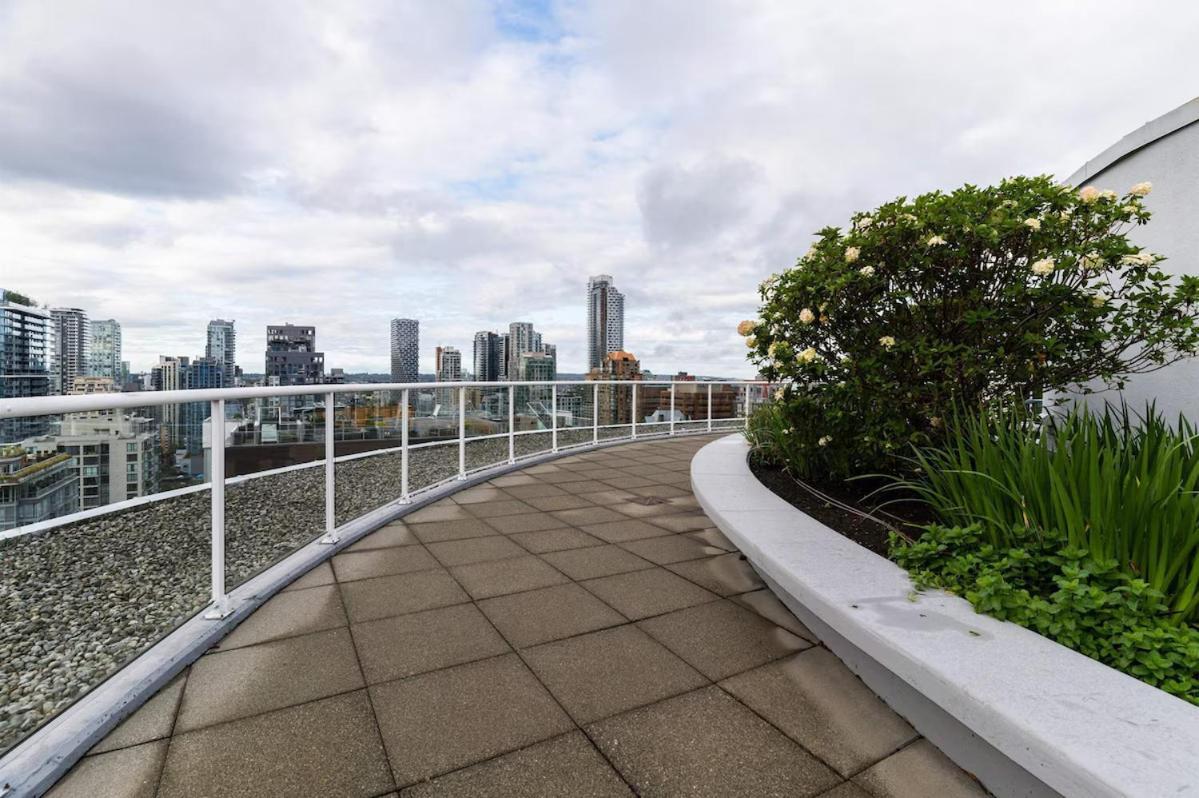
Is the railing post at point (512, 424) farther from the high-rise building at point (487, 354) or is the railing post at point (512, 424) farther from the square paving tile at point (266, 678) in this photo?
the high-rise building at point (487, 354)

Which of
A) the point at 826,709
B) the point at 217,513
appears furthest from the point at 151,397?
the point at 826,709

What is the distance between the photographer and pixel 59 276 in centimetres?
3412

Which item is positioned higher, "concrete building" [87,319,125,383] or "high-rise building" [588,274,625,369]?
"high-rise building" [588,274,625,369]

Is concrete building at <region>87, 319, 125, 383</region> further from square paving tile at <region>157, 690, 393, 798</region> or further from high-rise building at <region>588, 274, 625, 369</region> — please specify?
high-rise building at <region>588, 274, 625, 369</region>

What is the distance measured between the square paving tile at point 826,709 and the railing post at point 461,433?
148 inches

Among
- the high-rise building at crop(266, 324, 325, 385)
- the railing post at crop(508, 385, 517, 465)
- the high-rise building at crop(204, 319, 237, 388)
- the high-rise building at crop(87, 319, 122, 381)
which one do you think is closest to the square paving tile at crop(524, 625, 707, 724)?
the railing post at crop(508, 385, 517, 465)

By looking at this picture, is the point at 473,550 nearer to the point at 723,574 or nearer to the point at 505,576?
the point at 505,576

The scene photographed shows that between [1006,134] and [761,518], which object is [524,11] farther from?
[761,518]

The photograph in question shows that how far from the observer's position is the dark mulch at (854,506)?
2867 mm

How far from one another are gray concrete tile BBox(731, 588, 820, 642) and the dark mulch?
53 cm

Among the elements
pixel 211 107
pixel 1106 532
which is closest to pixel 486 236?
pixel 211 107

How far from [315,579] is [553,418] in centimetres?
453

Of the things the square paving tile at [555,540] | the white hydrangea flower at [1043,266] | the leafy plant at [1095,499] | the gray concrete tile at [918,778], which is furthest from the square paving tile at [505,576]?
the white hydrangea flower at [1043,266]

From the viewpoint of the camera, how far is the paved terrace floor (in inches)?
55.9
